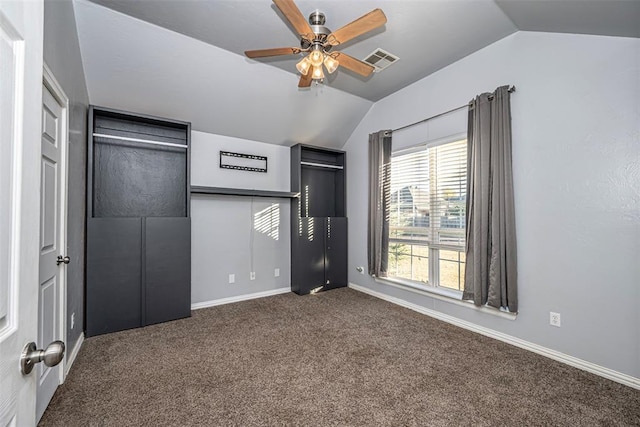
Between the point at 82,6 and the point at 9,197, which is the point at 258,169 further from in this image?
the point at 9,197

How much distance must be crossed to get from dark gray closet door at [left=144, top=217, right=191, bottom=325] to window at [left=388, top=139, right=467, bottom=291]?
2.75 m

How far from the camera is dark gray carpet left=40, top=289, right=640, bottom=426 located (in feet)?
5.70

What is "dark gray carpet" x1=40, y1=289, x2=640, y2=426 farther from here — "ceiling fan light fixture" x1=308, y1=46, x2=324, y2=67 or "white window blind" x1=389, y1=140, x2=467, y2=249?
"ceiling fan light fixture" x1=308, y1=46, x2=324, y2=67

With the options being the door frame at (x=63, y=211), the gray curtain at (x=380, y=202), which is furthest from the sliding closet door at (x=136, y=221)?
the gray curtain at (x=380, y=202)

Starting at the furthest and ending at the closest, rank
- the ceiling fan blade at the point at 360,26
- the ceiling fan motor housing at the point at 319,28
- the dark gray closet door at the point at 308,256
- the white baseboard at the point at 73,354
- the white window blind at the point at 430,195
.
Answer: the dark gray closet door at the point at 308,256 → the white window blind at the point at 430,195 → the white baseboard at the point at 73,354 → the ceiling fan motor housing at the point at 319,28 → the ceiling fan blade at the point at 360,26

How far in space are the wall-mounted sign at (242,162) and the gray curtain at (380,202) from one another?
1729 millimetres

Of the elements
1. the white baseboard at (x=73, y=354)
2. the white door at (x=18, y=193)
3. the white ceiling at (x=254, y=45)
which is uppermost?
the white ceiling at (x=254, y=45)

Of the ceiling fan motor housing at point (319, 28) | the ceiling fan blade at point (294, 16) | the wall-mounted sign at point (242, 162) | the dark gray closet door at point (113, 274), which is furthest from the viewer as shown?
the wall-mounted sign at point (242, 162)

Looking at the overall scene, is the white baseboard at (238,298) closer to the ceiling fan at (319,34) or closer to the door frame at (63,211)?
the door frame at (63,211)

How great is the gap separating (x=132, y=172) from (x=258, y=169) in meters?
1.64

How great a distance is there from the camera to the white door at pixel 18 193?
571mm

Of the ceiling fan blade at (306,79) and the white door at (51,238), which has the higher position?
the ceiling fan blade at (306,79)

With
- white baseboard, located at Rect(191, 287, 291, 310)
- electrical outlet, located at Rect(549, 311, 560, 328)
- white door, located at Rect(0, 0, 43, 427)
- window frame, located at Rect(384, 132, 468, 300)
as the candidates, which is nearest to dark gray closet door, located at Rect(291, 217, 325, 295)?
white baseboard, located at Rect(191, 287, 291, 310)

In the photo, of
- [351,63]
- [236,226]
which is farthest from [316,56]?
[236,226]
